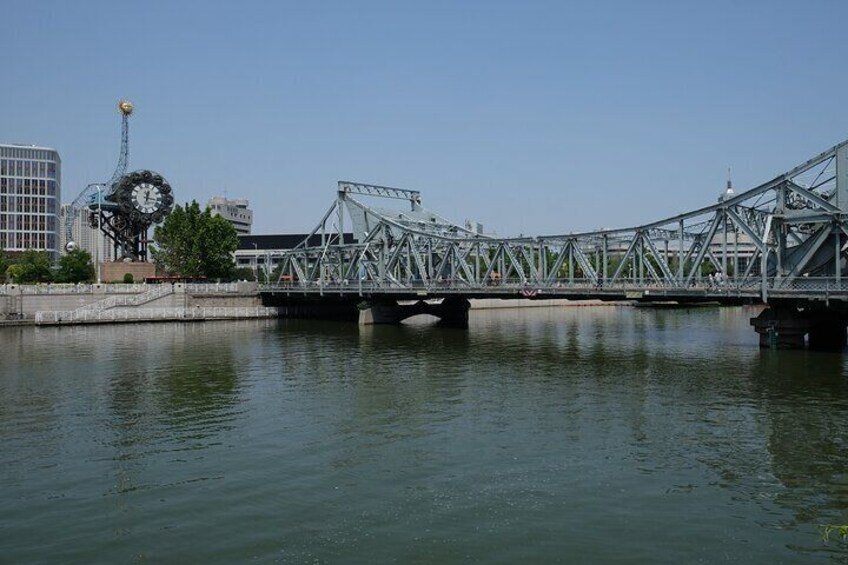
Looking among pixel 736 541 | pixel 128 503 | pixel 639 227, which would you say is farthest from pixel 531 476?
pixel 639 227

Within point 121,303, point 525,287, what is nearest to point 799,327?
point 525,287

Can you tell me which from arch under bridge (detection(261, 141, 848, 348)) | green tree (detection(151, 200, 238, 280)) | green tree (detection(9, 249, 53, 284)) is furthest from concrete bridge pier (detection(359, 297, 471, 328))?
green tree (detection(9, 249, 53, 284))

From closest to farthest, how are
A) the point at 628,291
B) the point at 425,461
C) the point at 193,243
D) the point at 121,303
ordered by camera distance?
the point at 425,461
the point at 628,291
the point at 121,303
the point at 193,243

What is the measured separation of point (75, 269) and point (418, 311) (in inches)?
3077

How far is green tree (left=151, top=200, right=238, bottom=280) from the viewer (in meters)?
125

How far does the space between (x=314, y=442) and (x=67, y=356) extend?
3724cm

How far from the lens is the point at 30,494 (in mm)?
23438

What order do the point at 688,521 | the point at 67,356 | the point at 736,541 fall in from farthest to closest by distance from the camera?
1. the point at 67,356
2. the point at 688,521
3. the point at 736,541

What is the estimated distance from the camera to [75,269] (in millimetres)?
141750

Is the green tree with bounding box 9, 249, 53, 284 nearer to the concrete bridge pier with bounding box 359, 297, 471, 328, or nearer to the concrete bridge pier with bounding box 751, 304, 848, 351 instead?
the concrete bridge pier with bounding box 359, 297, 471, 328

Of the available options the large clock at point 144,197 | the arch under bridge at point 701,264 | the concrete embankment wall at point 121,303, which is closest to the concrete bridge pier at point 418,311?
the arch under bridge at point 701,264

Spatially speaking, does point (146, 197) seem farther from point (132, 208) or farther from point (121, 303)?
point (121, 303)

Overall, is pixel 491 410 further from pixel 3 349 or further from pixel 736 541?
pixel 3 349

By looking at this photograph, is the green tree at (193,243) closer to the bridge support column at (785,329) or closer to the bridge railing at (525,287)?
the bridge railing at (525,287)
